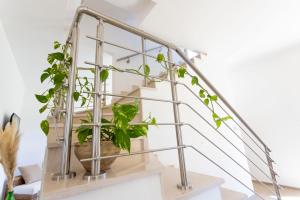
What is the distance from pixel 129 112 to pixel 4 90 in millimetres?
2760

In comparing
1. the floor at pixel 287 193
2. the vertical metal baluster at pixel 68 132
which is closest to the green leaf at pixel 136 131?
the vertical metal baluster at pixel 68 132

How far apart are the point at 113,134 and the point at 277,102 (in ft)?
13.6

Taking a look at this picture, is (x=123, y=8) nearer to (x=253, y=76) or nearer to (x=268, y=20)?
(x=268, y=20)

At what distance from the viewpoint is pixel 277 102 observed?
12.5ft

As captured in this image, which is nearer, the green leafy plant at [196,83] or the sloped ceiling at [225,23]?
the green leafy plant at [196,83]

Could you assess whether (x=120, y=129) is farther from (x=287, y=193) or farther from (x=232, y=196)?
(x=287, y=193)

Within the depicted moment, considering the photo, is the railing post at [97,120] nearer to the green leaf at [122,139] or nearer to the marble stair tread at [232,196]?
the green leaf at [122,139]

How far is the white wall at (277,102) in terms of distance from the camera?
3578mm

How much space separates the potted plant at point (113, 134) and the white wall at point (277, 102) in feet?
13.2

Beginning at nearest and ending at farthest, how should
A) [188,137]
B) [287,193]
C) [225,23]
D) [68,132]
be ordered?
[68,132], [188,137], [225,23], [287,193]

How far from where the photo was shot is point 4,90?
2.63 m

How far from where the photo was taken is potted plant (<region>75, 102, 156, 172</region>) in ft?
2.59

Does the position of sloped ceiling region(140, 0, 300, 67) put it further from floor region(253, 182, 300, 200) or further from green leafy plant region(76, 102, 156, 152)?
floor region(253, 182, 300, 200)

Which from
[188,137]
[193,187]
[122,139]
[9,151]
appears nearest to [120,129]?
[122,139]
